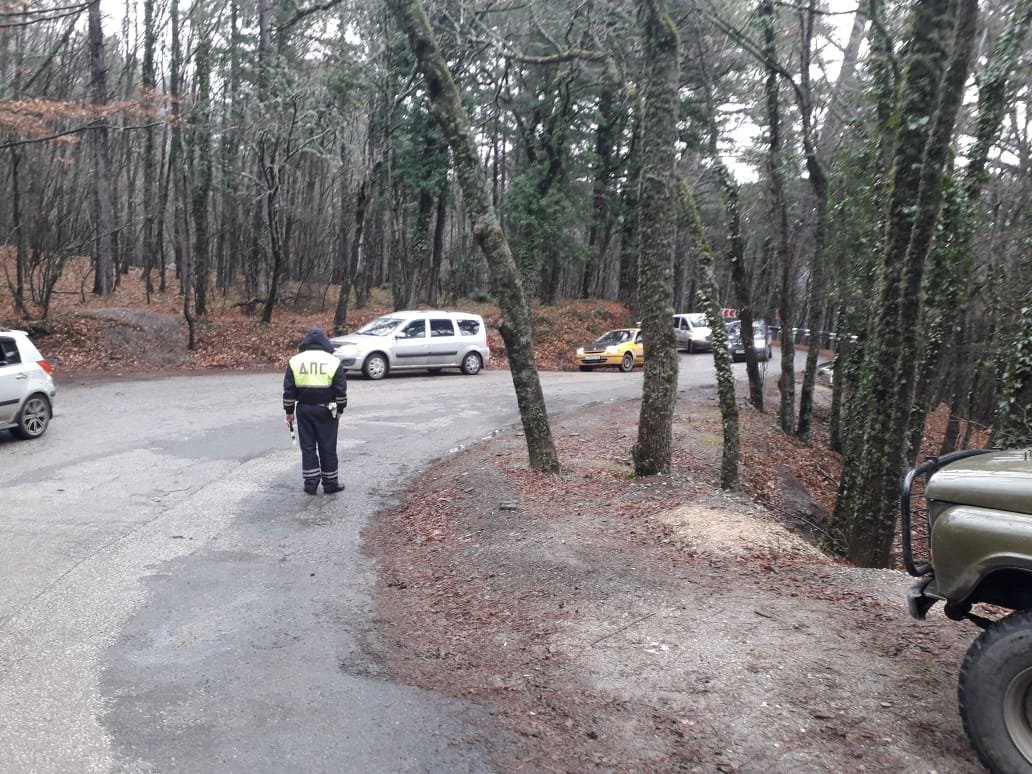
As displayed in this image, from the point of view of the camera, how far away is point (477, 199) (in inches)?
388

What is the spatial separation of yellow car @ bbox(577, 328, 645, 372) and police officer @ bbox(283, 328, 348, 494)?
2124 centimetres

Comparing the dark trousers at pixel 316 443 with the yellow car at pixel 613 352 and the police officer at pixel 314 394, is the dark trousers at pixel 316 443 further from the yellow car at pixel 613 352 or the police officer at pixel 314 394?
the yellow car at pixel 613 352

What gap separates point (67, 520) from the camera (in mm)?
7840

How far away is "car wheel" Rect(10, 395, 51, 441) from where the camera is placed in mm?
11539

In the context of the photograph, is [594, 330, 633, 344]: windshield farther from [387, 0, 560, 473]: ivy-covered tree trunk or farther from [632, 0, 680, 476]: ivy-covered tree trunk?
[632, 0, 680, 476]: ivy-covered tree trunk

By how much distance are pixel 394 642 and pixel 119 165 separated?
3286 cm

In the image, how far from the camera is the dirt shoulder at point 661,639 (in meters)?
3.87

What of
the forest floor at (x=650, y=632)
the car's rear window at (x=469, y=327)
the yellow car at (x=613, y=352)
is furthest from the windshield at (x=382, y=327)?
the forest floor at (x=650, y=632)

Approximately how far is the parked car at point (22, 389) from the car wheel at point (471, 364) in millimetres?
13566

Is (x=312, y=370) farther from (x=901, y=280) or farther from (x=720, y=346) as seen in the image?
(x=901, y=280)

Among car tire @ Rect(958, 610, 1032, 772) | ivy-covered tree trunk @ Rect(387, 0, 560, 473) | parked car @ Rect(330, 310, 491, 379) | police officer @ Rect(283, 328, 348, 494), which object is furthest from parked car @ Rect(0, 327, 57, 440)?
car tire @ Rect(958, 610, 1032, 772)

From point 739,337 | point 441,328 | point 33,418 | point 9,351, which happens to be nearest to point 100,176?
point 441,328

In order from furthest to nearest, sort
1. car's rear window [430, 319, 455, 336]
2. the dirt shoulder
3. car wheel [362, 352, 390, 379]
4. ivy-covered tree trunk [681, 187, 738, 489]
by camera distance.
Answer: car's rear window [430, 319, 455, 336], car wheel [362, 352, 390, 379], ivy-covered tree trunk [681, 187, 738, 489], the dirt shoulder

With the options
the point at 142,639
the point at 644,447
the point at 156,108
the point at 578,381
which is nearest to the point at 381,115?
the point at 156,108
